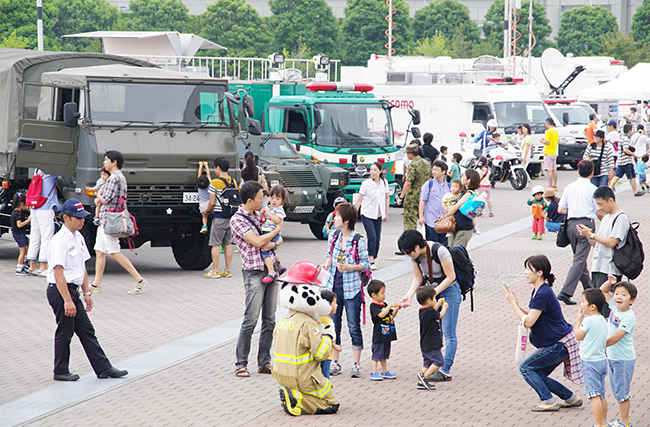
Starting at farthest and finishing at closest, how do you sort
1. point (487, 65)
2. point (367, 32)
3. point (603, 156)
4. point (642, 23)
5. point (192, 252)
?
point (367, 32), point (642, 23), point (487, 65), point (603, 156), point (192, 252)

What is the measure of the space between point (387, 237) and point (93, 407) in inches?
412

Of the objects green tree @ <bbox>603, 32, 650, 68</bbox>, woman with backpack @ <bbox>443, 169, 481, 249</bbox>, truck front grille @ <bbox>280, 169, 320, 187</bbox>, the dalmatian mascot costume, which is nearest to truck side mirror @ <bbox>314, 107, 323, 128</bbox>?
truck front grille @ <bbox>280, 169, 320, 187</bbox>

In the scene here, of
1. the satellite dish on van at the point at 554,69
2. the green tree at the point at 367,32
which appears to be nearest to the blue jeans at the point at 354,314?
the satellite dish on van at the point at 554,69

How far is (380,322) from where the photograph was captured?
769 cm

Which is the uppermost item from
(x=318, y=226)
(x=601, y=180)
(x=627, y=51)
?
(x=627, y=51)

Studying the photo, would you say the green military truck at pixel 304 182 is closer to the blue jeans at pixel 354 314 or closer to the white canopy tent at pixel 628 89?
the blue jeans at pixel 354 314

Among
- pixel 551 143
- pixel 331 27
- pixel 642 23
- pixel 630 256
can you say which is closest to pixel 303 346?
pixel 630 256

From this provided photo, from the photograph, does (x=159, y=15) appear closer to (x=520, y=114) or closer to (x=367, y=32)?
(x=367, y=32)

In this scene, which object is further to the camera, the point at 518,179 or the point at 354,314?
the point at 518,179

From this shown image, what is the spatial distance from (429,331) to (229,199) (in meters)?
5.59

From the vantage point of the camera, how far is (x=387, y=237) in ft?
56.0

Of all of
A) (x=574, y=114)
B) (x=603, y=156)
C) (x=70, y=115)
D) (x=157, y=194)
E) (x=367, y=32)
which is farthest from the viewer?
(x=367, y=32)

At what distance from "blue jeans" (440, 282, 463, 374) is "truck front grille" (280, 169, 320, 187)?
8.71m

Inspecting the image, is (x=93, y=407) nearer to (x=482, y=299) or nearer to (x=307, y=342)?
(x=307, y=342)
